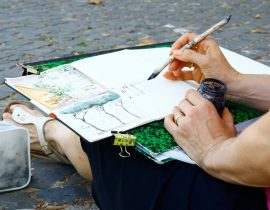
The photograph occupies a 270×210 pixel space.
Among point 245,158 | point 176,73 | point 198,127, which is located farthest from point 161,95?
point 245,158

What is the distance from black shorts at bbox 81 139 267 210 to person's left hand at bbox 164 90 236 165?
8 centimetres

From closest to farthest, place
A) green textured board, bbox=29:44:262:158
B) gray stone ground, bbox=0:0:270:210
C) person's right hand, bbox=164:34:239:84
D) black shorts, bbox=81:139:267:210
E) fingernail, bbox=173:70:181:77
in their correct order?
black shorts, bbox=81:139:267:210
green textured board, bbox=29:44:262:158
person's right hand, bbox=164:34:239:84
fingernail, bbox=173:70:181:77
gray stone ground, bbox=0:0:270:210

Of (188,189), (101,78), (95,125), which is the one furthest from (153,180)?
(101,78)

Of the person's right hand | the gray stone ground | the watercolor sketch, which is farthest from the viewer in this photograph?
the gray stone ground

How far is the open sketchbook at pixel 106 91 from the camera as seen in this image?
2066mm

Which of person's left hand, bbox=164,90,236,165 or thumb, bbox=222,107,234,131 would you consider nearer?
person's left hand, bbox=164,90,236,165

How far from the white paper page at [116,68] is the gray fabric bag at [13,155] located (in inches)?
15.2

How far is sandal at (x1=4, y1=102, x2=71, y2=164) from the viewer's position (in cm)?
273

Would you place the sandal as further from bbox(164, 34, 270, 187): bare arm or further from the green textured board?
the green textured board

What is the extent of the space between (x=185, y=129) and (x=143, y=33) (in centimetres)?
387

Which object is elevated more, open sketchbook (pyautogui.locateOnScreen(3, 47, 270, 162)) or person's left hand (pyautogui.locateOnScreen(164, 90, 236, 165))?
person's left hand (pyautogui.locateOnScreen(164, 90, 236, 165))

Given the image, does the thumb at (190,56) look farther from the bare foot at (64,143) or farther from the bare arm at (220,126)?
the bare foot at (64,143)

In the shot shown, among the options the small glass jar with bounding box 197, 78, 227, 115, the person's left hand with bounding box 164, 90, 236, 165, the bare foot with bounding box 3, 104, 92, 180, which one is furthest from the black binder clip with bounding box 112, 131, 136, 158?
the bare foot with bounding box 3, 104, 92, 180

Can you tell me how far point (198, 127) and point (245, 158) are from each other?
27 centimetres
